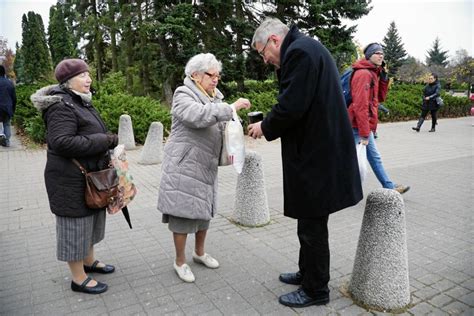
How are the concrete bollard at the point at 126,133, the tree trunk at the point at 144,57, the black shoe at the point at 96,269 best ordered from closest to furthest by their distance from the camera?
the black shoe at the point at 96,269
the concrete bollard at the point at 126,133
the tree trunk at the point at 144,57

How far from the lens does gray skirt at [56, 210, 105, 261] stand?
2916 mm

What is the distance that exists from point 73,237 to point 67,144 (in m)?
0.77

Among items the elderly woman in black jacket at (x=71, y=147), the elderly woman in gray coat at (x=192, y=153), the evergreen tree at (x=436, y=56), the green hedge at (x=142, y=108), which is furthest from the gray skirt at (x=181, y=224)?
the evergreen tree at (x=436, y=56)

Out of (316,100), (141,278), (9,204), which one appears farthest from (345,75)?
(9,204)

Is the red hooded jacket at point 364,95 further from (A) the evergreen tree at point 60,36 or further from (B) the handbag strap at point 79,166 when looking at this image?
(A) the evergreen tree at point 60,36

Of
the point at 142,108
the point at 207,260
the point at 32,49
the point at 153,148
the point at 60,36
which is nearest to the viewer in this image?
the point at 207,260

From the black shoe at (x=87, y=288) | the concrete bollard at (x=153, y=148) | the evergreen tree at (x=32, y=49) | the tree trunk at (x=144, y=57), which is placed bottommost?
the black shoe at (x=87, y=288)

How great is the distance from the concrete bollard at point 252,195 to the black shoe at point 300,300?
1.72 meters

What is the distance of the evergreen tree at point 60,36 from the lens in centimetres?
2329

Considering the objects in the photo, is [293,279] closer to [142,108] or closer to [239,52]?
[142,108]

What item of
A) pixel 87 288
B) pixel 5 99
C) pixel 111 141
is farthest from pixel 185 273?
pixel 5 99

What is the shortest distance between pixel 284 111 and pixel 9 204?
5.03 metres

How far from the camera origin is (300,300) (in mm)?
2928

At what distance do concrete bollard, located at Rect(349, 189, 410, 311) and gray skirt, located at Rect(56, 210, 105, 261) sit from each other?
2250 mm
